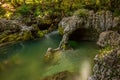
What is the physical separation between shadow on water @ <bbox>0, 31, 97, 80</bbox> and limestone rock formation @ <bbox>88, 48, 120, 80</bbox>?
9268mm

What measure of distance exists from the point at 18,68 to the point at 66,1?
120 ft

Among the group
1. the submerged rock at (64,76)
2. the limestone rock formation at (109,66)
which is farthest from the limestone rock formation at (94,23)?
the limestone rock formation at (109,66)

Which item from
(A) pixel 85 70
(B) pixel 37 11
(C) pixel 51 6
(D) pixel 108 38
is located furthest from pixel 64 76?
(C) pixel 51 6

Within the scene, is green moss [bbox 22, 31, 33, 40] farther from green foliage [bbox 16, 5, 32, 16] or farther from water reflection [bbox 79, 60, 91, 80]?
water reflection [bbox 79, 60, 91, 80]

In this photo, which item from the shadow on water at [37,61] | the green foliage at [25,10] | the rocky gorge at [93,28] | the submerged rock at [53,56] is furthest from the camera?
the green foliage at [25,10]

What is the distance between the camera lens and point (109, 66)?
17.1m

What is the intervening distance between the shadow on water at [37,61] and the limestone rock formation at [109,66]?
9268mm

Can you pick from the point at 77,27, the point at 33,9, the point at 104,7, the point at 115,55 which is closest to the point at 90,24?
the point at 77,27

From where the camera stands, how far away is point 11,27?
59.1m

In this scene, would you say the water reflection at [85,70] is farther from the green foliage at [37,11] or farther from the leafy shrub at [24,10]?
the leafy shrub at [24,10]

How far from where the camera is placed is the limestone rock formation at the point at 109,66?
17.0 metres

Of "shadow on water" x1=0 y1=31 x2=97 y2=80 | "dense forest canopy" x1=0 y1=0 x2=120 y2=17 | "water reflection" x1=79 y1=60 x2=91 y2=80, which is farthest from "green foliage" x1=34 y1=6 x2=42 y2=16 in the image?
"water reflection" x1=79 y1=60 x2=91 y2=80

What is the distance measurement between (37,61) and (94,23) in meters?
13.8

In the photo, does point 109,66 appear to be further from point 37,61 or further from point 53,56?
point 37,61
